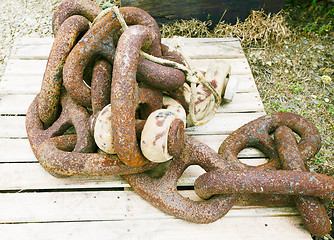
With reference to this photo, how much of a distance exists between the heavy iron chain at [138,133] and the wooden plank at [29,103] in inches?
13.1

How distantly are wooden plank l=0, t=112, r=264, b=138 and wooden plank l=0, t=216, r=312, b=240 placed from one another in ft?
2.06

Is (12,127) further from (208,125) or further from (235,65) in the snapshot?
(235,65)

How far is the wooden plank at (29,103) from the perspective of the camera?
221 centimetres

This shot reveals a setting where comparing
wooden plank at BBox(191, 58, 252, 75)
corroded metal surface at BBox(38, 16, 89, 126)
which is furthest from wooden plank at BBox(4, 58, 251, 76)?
corroded metal surface at BBox(38, 16, 89, 126)

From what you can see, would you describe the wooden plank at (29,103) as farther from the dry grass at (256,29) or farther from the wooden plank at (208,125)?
the dry grass at (256,29)

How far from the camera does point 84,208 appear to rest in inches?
67.2

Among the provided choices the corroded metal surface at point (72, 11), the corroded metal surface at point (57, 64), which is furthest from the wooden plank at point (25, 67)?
the corroded metal surface at point (57, 64)

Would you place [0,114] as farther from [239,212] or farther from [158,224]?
[239,212]

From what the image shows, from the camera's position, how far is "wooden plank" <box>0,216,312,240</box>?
63.2 inches

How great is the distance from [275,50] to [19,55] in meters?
2.40

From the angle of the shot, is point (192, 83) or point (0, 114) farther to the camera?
point (0, 114)

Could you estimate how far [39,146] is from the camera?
1729 mm

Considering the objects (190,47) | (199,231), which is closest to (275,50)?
(190,47)

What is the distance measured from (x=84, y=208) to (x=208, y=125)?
3.15ft
